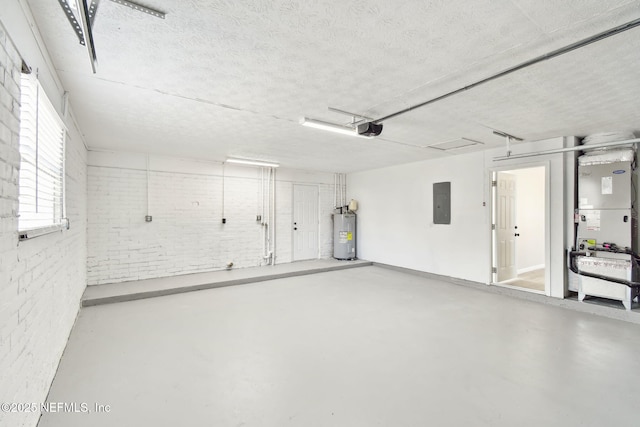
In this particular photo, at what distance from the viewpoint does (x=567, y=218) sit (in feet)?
14.5

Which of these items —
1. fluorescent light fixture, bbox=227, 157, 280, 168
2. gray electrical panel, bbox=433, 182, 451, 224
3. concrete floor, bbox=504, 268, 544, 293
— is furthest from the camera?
fluorescent light fixture, bbox=227, 157, 280, 168

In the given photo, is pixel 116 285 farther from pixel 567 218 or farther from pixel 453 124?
pixel 567 218

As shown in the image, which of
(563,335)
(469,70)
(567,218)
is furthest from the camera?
(567,218)

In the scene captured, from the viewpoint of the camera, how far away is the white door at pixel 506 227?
17.6 feet

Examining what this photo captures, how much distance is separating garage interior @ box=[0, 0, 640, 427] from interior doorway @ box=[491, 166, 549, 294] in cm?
8

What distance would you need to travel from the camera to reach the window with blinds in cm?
171

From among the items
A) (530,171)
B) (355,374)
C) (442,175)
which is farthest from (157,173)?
(530,171)

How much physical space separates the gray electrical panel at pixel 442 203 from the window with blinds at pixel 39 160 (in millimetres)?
5987

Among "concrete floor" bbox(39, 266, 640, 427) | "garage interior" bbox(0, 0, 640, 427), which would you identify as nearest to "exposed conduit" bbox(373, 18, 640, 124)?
"garage interior" bbox(0, 0, 640, 427)

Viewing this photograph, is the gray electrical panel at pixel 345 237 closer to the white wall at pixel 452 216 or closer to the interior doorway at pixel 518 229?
the white wall at pixel 452 216

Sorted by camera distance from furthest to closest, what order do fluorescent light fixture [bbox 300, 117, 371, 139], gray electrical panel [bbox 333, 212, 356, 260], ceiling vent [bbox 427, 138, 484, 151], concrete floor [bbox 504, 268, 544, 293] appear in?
gray electrical panel [bbox 333, 212, 356, 260]
concrete floor [bbox 504, 268, 544, 293]
ceiling vent [bbox 427, 138, 484, 151]
fluorescent light fixture [bbox 300, 117, 371, 139]

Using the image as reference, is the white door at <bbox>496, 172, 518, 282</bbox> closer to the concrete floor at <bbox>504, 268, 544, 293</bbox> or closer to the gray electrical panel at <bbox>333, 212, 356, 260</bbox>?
the concrete floor at <bbox>504, 268, 544, 293</bbox>

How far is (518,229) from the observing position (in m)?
6.23

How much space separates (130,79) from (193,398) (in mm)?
2706
